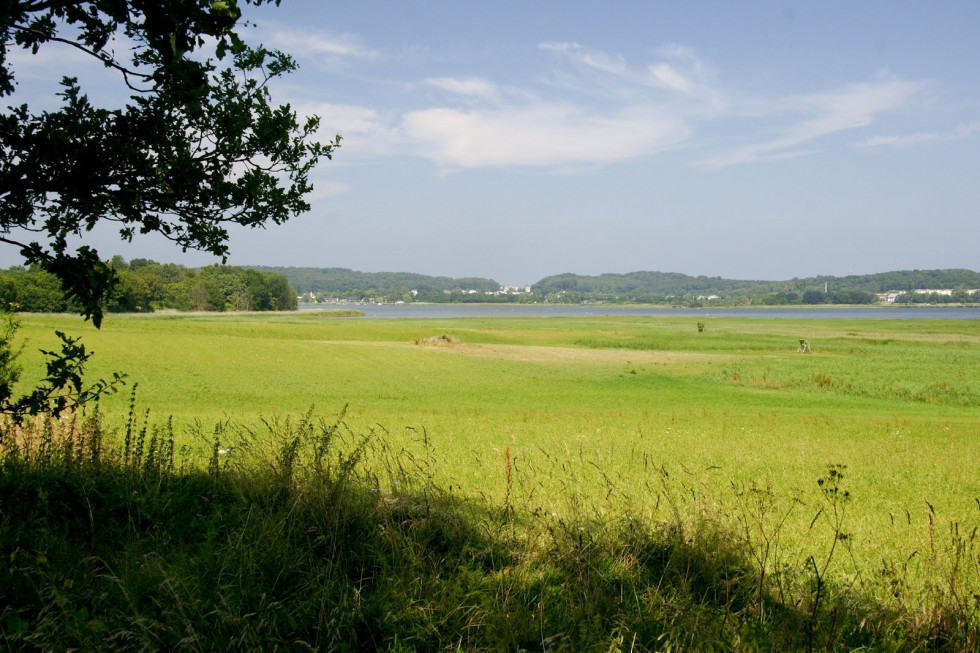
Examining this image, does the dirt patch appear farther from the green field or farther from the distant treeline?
the distant treeline

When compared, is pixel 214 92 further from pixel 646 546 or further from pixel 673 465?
pixel 673 465

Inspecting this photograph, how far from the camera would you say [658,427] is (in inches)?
758

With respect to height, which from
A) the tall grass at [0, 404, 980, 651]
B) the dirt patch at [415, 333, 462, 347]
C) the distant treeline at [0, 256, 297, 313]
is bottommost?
the dirt patch at [415, 333, 462, 347]

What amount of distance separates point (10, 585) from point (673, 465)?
35.4 ft

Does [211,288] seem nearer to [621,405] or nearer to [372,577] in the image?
[621,405]

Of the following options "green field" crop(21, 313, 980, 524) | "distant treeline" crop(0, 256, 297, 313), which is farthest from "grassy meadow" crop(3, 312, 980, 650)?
"distant treeline" crop(0, 256, 297, 313)

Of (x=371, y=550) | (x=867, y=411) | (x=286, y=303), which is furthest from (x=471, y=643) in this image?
(x=286, y=303)

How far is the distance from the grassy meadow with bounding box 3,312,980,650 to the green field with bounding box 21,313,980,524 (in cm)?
11

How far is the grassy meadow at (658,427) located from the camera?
21.3ft

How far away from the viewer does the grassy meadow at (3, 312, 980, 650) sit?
6500 millimetres

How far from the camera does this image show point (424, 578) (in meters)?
4.36

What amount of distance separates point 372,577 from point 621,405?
937 inches

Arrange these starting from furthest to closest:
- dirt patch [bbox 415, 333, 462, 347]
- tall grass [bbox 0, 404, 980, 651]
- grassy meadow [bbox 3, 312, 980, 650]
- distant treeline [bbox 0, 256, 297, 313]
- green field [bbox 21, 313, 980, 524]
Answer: distant treeline [bbox 0, 256, 297, 313], dirt patch [bbox 415, 333, 462, 347], green field [bbox 21, 313, 980, 524], grassy meadow [bbox 3, 312, 980, 650], tall grass [bbox 0, 404, 980, 651]

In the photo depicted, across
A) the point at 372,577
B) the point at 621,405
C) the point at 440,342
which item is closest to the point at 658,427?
the point at 621,405
